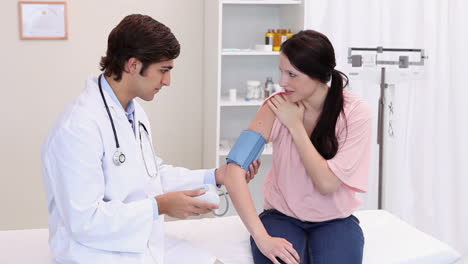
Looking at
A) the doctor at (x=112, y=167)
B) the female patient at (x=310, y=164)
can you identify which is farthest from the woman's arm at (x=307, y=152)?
the doctor at (x=112, y=167)

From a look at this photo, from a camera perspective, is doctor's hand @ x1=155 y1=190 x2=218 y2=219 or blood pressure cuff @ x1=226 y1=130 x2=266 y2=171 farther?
blood pressure cuff @ x1=226 y1=130 x2=266 y2=171

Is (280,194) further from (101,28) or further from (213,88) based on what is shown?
(101,28)

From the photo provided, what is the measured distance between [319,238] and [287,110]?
435 millimetres

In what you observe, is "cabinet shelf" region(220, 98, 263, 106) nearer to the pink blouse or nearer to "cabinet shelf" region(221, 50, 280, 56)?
"cabinet shelf" region(221, 50, 280, 56)

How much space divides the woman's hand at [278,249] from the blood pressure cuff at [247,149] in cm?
27

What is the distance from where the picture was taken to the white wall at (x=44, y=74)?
3.39 metres

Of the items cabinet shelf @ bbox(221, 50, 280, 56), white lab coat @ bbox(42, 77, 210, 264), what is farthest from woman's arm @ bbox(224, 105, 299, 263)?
cabinet shelf @ bbox(221, 50, 280, 56)

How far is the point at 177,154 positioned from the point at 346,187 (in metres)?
1.61

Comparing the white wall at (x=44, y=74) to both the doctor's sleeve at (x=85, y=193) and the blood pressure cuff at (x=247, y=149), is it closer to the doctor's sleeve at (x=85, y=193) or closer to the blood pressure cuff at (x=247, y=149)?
the blood pressure cuff at (x=247, y=149)


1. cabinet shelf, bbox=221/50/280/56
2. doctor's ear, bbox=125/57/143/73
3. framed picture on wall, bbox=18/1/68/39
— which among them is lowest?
doctor's ear, bbox=125/57/143/73

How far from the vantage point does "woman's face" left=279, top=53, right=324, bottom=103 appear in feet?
7.09

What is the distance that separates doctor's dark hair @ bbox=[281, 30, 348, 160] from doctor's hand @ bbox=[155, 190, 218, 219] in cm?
49

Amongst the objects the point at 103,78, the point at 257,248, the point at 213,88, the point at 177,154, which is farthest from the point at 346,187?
the point at 177,154

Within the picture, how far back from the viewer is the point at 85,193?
1.82 metres
